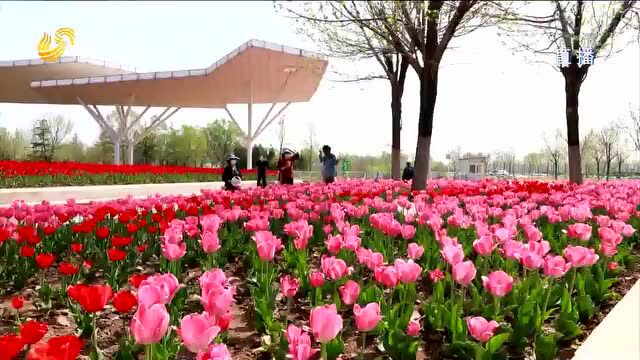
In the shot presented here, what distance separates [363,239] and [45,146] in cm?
6040

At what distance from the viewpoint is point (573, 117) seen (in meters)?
14.9

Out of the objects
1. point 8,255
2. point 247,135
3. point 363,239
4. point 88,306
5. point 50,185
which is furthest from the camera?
point 247,135

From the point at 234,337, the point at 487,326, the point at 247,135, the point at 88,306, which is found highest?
the point at 247,135

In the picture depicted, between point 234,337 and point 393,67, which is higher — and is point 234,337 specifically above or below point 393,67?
below

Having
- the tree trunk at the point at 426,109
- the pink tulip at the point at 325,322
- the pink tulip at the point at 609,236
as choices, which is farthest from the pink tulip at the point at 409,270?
the tree trunk at the point at 426,109

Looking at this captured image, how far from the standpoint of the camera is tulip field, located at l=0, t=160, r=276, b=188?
15.1 m

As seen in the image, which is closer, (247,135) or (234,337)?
(234,337)

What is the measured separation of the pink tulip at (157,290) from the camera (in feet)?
6.30

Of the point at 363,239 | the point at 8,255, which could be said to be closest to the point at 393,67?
the point at 363,239

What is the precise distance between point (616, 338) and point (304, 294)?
1870mm

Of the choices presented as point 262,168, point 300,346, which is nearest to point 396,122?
point 262,168

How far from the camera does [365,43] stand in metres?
14.9

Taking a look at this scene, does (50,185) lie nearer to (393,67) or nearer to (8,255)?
(393,67)

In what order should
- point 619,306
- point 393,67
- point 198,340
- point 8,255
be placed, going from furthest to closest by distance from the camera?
point 393,67 < point 8,255 < point 619,306 < point 198,340
